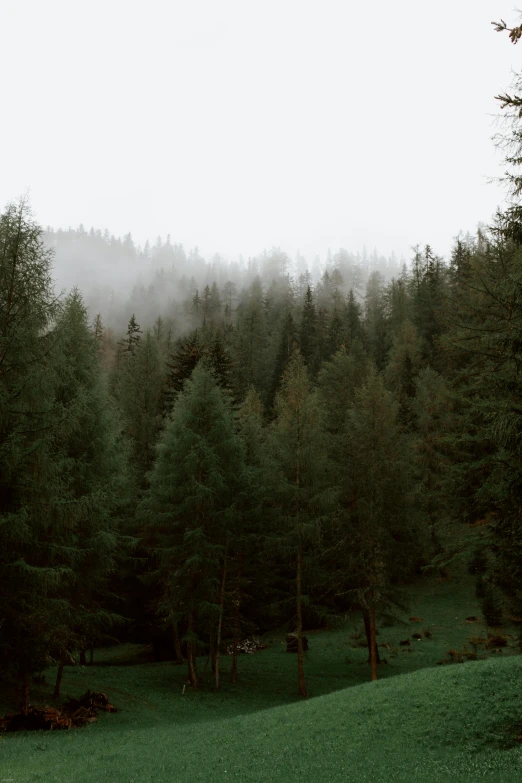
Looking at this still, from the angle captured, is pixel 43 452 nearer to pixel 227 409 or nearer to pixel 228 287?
pixel 227 409

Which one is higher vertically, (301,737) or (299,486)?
(299,486)

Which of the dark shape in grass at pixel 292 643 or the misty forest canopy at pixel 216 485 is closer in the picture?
the misty forest canopy at pixel 216 485

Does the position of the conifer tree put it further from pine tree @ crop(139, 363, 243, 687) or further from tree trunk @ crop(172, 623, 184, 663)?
tree trunk @ crop(172, 623, 184, 663)

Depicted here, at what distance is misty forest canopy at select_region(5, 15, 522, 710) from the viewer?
610 inches

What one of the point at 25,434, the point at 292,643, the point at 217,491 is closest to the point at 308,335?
the point at 292,643

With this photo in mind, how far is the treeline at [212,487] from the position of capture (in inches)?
612

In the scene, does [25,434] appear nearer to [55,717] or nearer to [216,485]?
[55,717]

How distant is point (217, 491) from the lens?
2684cm

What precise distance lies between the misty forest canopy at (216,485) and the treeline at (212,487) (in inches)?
3.9

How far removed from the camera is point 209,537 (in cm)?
2708

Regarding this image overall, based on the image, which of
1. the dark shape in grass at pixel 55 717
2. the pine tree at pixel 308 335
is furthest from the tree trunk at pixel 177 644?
the pine tree at pixel 308 335

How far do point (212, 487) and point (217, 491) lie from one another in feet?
1.14

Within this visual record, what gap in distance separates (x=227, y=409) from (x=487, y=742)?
772 inches

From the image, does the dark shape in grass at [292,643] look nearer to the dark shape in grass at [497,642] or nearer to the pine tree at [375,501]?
the pine tree at [375,501]
